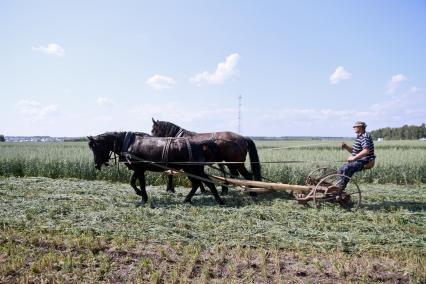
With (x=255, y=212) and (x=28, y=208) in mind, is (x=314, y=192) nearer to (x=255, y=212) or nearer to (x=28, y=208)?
(x=255, y=212)

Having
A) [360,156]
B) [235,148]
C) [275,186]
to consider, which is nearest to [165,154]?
[235,148]

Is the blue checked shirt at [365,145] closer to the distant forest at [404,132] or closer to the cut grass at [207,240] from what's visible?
the cut grass at [207,240]

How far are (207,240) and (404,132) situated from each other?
236 feet

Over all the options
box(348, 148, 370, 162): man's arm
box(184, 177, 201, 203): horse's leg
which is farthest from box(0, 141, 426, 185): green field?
box(348, 148, 370, 162): man's arm

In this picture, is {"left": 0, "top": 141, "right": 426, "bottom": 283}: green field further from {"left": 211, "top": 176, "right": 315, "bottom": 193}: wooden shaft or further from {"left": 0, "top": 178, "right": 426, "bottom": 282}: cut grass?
{"left": 211, "top": 176, "right": 315, "bottom": 193}: wooden shaft

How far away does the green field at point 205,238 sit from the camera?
468 cm

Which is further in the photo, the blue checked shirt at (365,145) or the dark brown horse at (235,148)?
the dark brown horse at (235,148)

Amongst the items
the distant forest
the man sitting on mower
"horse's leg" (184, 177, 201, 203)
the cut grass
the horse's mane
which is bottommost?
the cut grass

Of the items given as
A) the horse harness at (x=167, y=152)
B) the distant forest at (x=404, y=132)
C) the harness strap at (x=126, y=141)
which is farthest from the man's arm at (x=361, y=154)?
the distant forest at (x=404, y=132)

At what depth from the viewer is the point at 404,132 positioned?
69.0m

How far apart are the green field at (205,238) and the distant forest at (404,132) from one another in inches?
2501

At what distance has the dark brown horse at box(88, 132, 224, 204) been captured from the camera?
886cm

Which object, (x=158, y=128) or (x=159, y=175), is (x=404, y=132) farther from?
(x=158, y=128)

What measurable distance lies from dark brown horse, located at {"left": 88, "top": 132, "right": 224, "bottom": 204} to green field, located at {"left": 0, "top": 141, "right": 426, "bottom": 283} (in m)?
0.67
